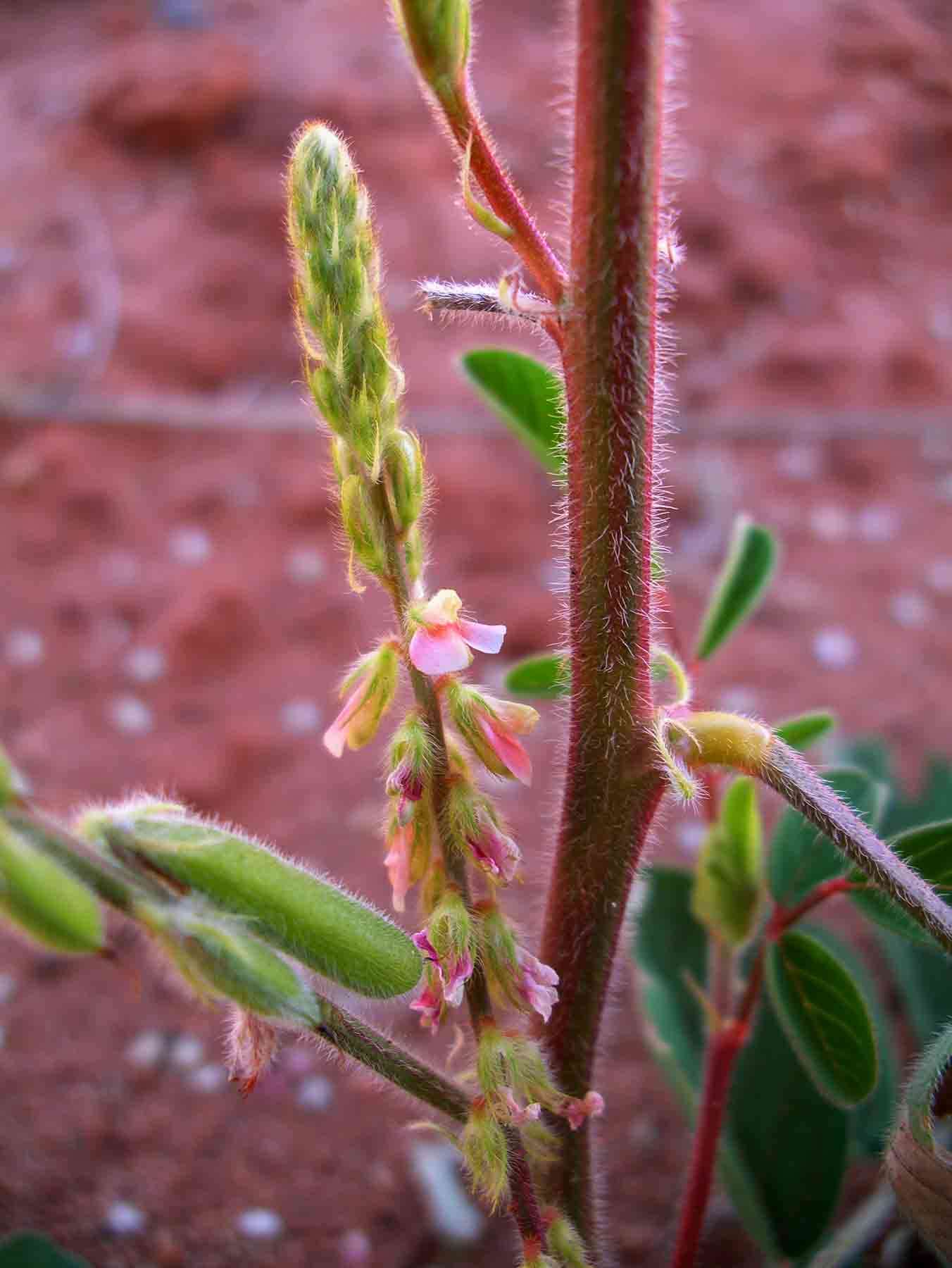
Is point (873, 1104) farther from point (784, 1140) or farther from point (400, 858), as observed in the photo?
point (400, 858)

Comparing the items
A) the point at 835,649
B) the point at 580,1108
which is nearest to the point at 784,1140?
the point at 580,1108

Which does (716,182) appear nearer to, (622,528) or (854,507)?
(854,507)

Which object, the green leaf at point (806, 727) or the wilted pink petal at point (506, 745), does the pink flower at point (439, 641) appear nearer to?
the wilted pink petal at point (506, 745)

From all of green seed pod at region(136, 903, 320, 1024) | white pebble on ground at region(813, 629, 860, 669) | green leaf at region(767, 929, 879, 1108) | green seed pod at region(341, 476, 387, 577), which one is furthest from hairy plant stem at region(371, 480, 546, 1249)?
white pebble on ground at region(813, 629, 860, 669)

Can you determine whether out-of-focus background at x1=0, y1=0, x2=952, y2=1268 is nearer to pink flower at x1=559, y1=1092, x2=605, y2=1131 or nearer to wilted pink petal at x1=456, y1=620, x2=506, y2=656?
wilted pink petal at x1=456, y1=620, x2=506, y2=656

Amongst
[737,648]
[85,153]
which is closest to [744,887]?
[737,648]

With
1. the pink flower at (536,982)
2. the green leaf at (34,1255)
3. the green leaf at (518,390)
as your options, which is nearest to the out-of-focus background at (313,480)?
the green leaf at (518,390)
